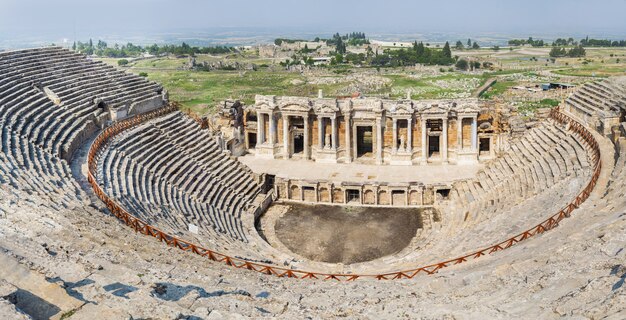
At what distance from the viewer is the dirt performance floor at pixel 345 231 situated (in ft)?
89.9

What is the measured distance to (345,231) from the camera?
30.4 meters

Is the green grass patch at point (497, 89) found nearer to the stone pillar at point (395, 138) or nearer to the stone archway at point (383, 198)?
the stone pillar at point (395, 138)

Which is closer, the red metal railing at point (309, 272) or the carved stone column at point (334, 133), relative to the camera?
the red metal railing at point (309, 272)

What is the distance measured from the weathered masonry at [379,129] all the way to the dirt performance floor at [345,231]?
6473 mm

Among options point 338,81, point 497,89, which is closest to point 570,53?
point 338,81

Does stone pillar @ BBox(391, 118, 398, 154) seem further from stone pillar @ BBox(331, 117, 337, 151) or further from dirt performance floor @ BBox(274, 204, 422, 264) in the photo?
dirt performance floor @ BBox(274, 204, 422, 264)

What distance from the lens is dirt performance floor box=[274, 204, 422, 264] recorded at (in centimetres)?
2739

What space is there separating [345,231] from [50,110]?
17.7 meters

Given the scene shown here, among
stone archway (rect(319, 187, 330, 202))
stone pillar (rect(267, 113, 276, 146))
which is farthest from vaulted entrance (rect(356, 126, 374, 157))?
stone archway (rect(319, 187, 330, 202))

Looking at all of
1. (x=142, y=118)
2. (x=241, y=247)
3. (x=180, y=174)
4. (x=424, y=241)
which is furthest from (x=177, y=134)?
(x=424, y=241)

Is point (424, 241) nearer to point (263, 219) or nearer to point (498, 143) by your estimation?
point (263, 219)

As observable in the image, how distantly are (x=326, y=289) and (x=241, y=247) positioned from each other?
8773 mm

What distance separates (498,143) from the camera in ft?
129

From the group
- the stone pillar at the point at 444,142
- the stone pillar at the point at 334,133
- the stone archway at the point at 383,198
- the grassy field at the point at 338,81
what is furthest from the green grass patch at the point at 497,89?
the stone archway at the point at 383,198
